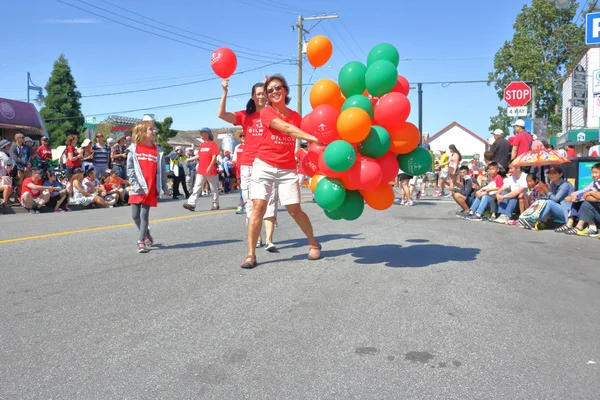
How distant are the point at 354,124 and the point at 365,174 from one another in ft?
1.80

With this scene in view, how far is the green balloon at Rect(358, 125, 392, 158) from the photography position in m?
5.50

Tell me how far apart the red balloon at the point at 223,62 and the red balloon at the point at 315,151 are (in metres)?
1.39

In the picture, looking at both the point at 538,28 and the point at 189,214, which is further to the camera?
the point at 538,28

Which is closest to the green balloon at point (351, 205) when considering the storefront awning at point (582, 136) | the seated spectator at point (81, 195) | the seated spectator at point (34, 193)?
the seated spectator at point (34, 193)

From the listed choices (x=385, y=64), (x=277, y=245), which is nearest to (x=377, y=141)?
(x=385, y=64)

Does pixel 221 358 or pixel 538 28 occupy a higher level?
pixel 538 28

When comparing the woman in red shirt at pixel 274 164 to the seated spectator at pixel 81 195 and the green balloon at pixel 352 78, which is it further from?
the seated spectator at pixel 81 195

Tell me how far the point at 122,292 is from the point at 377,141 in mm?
2858

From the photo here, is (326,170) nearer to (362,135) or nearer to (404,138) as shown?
(362,135)

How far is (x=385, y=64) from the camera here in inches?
218

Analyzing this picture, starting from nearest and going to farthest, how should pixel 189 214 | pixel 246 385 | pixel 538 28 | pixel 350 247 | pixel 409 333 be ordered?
pixel 246 385, pixel 409 333, pixel 350 247, pixel 189 214, pixel 538 28

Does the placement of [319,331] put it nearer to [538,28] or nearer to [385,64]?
[385,64]

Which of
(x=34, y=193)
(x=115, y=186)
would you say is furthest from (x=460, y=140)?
(x=34, y=193)

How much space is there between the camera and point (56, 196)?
1434cm
